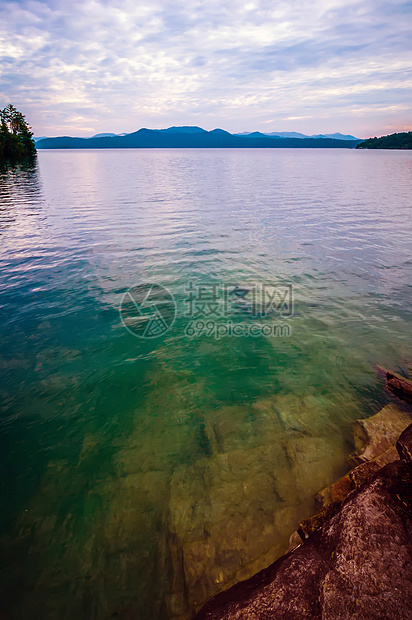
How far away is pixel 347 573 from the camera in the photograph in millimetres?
3414

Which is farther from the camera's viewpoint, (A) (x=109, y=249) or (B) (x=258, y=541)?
(A) (x=109, y=249)

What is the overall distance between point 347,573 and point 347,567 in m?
0.08

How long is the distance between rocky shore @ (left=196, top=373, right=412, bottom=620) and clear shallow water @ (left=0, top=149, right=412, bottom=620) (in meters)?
0.56

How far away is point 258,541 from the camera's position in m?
4.66

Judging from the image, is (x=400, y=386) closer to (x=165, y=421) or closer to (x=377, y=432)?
(x=377, y=432)

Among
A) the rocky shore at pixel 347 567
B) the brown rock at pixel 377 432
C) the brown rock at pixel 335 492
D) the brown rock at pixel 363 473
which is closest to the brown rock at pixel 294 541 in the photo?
Result: the rocky shore at pixel 347 567

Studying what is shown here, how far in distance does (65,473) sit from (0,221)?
27.6m

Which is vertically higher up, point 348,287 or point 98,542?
point 348,287

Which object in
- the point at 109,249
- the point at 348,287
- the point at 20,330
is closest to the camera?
the point at 20,330

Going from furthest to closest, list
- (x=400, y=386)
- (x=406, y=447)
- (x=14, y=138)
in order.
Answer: (x=14, y=138) → (x=400, y=386) → (x=406, y=447)

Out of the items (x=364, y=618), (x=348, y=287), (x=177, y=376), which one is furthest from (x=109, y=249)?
(x=364, y=618)

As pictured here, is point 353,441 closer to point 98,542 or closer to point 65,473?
point 98,542

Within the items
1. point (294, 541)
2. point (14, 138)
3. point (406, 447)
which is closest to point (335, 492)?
point (294, 541)

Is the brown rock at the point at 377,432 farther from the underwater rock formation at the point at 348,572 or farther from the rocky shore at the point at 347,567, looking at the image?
the underwater rock formation at the point at 348,572
